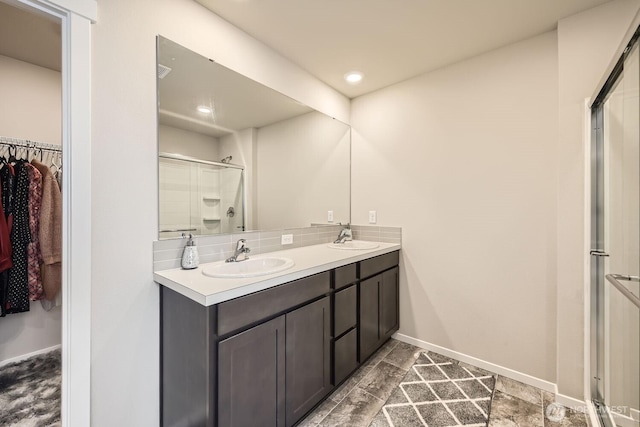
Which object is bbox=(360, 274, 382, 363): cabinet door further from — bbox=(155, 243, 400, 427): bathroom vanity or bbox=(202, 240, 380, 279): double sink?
bbox=(202, 240, 380, 279): double sink

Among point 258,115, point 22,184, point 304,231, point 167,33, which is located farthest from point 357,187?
point 22,184

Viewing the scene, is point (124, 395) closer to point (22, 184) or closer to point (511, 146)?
point (22, 184)

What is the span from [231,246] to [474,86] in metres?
2.14

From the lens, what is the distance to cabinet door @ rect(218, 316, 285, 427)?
1.12m

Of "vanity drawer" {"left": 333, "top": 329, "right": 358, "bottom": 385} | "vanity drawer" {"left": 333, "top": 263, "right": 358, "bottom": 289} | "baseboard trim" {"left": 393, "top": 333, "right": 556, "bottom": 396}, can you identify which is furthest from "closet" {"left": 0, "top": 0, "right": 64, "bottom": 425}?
"baseboard trim" {"left": 393, "top": 333, "right": 556, "bottom": 396}

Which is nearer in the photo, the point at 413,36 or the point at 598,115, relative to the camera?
the point at 598,115

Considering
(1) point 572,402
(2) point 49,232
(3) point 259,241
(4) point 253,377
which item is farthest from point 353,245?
(2) point 49,232

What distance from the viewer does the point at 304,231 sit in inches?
92.1

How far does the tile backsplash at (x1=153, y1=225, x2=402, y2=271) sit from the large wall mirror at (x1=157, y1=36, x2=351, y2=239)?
0.17 ft

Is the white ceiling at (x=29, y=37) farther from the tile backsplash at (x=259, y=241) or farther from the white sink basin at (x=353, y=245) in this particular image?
the white sink basin at (x=353, y=245)

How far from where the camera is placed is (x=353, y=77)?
94.2 inches

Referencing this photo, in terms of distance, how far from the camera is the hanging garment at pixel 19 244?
1.90 meters

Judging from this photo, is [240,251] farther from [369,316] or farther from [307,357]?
[369,316]

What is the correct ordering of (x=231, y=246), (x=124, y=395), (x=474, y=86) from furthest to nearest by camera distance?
1. (x=474, y=86)
2. (x=231, y=246)
3. (x=124, y=395)
